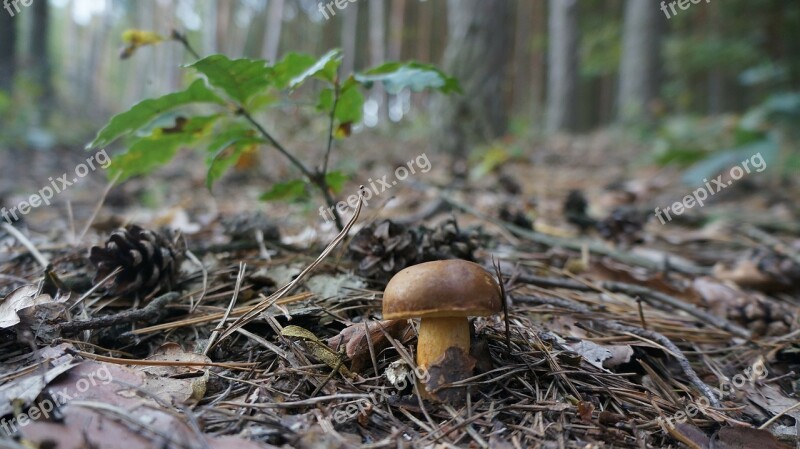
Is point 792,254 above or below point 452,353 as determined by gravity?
below

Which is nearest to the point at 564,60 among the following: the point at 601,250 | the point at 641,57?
the point at 641,57

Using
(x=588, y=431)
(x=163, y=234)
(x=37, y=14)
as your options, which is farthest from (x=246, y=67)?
(x=37, y=14)

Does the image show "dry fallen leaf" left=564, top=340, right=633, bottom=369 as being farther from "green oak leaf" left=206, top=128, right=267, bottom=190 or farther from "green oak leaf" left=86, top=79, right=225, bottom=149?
"green oak leaf" left=86, top=79, right=225, bottom=149

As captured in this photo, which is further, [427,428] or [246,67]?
[246,67]

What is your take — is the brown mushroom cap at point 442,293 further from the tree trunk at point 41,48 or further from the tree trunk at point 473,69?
the tree trunk at point 41,48

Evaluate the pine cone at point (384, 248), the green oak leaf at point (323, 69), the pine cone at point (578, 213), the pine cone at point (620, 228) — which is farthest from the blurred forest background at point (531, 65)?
the pine cone at point (620, 228)

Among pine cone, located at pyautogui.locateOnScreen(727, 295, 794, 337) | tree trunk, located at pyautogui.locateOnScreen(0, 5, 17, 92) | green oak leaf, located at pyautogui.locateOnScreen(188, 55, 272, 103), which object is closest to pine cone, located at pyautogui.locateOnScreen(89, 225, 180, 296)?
green oak leaf, located at pyautogui.locateOnScreen(188, 55, 272, 103)

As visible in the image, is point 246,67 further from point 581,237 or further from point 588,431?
point 581,237
